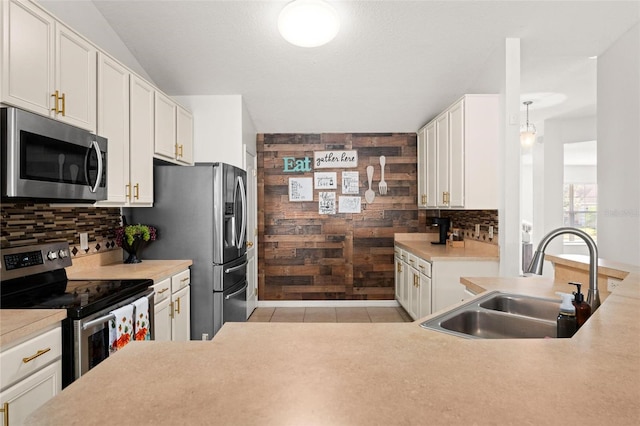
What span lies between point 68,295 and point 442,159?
11.6 ft

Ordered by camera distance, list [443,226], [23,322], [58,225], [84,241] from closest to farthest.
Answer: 1. [23,322]
2. [58,225]
3. [84,241]
4. [443,226]

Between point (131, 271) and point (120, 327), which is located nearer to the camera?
point (120, 327)

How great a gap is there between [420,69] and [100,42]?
9.19ft

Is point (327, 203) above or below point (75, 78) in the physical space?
below

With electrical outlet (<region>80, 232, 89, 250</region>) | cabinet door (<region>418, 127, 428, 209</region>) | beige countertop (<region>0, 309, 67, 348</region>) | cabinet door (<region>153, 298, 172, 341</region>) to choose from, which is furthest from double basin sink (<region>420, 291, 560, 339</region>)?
cabinet door (<region>418, 127, 428, 209</region>)

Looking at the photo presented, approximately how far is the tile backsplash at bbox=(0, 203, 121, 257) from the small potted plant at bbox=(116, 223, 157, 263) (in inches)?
6.4

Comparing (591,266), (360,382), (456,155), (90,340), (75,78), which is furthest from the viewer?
(456,155)

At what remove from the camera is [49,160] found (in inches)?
80.0

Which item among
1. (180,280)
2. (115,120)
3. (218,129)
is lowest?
(180,280)

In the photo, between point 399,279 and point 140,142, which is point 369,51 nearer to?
point 140,142

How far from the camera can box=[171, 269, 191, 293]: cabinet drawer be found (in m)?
3.03

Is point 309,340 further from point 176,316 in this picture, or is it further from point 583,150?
point 583,150

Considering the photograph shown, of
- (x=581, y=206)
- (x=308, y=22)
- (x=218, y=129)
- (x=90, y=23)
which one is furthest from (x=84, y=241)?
(x=581, y=206)

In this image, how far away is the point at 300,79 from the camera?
4.08 meters
